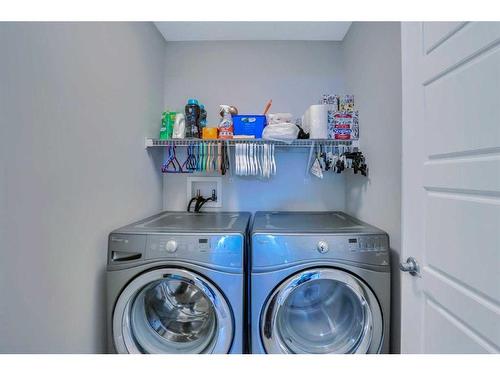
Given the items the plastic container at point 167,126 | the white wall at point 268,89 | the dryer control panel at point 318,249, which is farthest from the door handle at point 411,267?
the plastic container at point 167,126

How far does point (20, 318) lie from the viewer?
885mm

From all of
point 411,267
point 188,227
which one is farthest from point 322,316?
point 188,227

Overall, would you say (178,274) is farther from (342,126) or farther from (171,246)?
(342,126)

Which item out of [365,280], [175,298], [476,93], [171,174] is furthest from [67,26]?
[365,280]

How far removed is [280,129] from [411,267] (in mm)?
1118

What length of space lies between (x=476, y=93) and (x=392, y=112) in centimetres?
67

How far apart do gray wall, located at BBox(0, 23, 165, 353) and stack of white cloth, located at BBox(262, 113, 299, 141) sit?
936mm

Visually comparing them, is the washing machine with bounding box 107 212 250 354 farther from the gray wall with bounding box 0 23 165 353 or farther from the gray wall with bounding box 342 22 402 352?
the gray wall with bounding box 342 22 402 352

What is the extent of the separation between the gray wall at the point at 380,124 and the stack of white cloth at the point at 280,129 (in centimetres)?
52

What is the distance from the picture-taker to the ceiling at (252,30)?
1.88 metres

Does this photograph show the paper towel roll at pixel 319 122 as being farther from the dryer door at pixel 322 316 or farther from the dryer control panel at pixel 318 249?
the dryer door at pixel 322 316

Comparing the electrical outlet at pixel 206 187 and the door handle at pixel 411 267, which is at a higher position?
the electrical outlet at pixel 206 187

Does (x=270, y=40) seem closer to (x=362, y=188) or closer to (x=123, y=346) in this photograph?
(x=362, y=188)

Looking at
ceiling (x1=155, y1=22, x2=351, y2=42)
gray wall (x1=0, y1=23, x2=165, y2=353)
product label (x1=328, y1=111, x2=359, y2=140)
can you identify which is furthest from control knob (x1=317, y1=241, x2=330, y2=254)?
ceiling (x1=155, y1=22, x2=351, y2=42)
